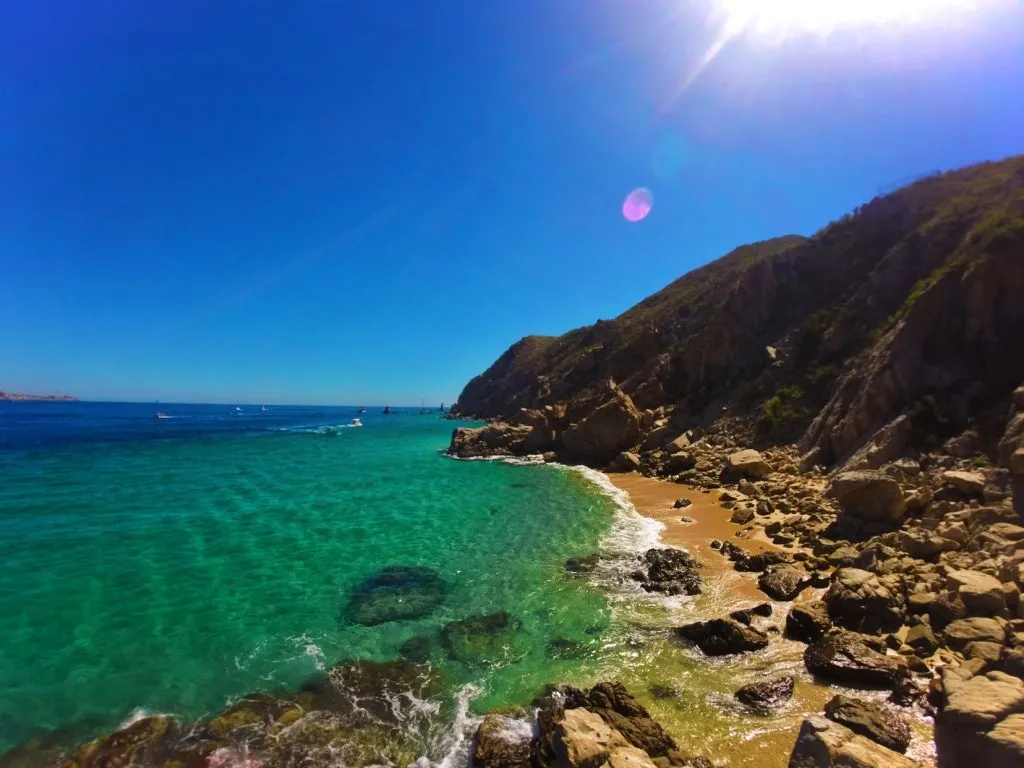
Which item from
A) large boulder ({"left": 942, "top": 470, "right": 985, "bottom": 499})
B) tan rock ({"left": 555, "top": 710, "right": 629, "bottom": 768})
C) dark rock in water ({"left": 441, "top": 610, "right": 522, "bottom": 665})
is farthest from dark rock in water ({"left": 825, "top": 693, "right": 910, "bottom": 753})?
large boulder ({"left": 942, "top": 470, "right": 985, "bottom": 499})

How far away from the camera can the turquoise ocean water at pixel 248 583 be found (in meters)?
10.4

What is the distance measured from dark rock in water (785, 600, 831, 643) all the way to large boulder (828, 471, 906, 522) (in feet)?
21.3

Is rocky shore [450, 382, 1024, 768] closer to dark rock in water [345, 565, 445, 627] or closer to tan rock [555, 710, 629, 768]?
tan rock [555, 710, 629, 768]

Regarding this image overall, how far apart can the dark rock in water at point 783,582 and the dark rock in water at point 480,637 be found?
7.15 m

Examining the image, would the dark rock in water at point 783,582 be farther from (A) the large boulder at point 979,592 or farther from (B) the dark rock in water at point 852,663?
(A) the large boulder at point 979,592

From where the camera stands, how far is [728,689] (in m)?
9.40

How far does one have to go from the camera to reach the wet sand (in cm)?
775

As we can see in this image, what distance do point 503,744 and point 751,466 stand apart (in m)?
24.3

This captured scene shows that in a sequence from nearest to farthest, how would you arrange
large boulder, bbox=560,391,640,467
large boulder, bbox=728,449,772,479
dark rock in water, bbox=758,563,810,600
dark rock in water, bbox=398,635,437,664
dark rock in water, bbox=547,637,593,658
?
1. dark rock in water, bbox=547,637,593,658
2. dark rock in water, bbox=398,635,437,664
3. dark rock in water, bbox=758,563,810,600
4. large boulder, bbox=728,449,772,479
5. large boulder, bbox=560,391,640,467

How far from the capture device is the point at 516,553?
18812 mm

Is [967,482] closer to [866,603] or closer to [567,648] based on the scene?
[866,603]

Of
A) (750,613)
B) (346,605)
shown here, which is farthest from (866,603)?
(346,605)

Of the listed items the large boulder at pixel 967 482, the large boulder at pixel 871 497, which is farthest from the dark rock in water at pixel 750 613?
the large boulder at pixel 967 482

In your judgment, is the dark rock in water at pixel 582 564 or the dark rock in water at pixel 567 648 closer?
the dark rock in water at pixel 567 648
